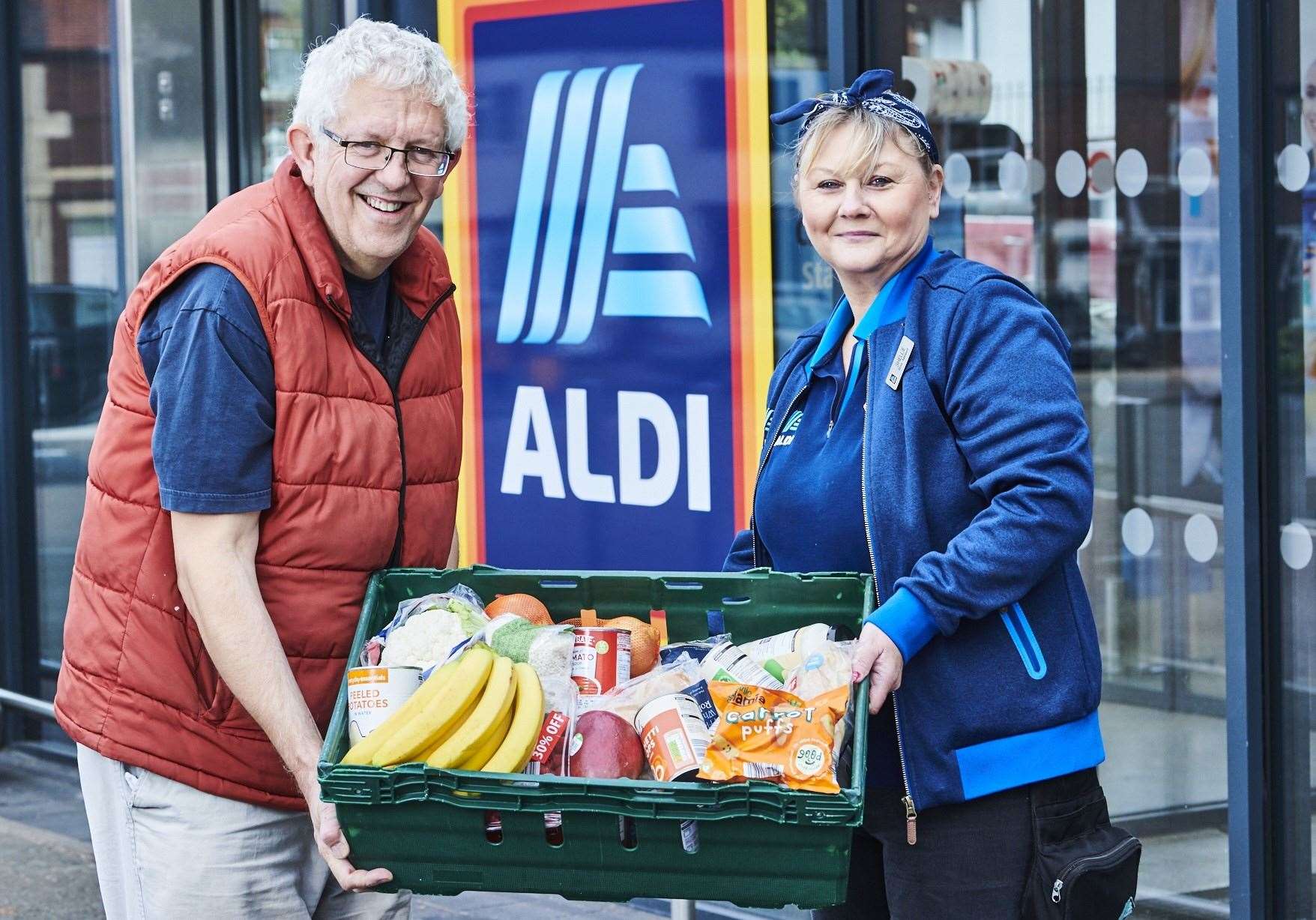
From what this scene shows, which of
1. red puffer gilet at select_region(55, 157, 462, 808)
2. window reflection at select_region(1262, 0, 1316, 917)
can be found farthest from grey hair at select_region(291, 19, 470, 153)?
window reflection at select_region(1262, 0, 1316, 917)

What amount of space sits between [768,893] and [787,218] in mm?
2766

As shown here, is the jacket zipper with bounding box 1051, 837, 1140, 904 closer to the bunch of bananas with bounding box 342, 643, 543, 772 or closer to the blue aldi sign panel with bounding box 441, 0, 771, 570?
the bunch of bananas with bounding box 342, 643, 543, 772

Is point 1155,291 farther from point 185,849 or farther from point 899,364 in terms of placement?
point 185,849

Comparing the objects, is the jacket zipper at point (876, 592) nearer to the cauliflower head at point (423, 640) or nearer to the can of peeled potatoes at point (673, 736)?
the can of peeled potatoes at point (673, 736)

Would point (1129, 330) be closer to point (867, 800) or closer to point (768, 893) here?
point (867, 800)

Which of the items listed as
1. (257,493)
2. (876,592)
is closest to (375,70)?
(257,493)

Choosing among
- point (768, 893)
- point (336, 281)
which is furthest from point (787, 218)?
point (768, 893)

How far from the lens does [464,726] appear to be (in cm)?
233

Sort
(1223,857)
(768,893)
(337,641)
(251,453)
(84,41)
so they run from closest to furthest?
1. (768,893)
2. (251,453)
3. (337,641)
4. (1223,857)
5. (84,41)

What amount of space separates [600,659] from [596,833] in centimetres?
36

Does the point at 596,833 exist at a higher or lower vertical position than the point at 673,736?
lower

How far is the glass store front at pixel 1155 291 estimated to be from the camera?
3.91 m

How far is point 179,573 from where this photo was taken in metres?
2.59

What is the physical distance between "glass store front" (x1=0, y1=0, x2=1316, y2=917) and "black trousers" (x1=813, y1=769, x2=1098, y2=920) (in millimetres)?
1517
